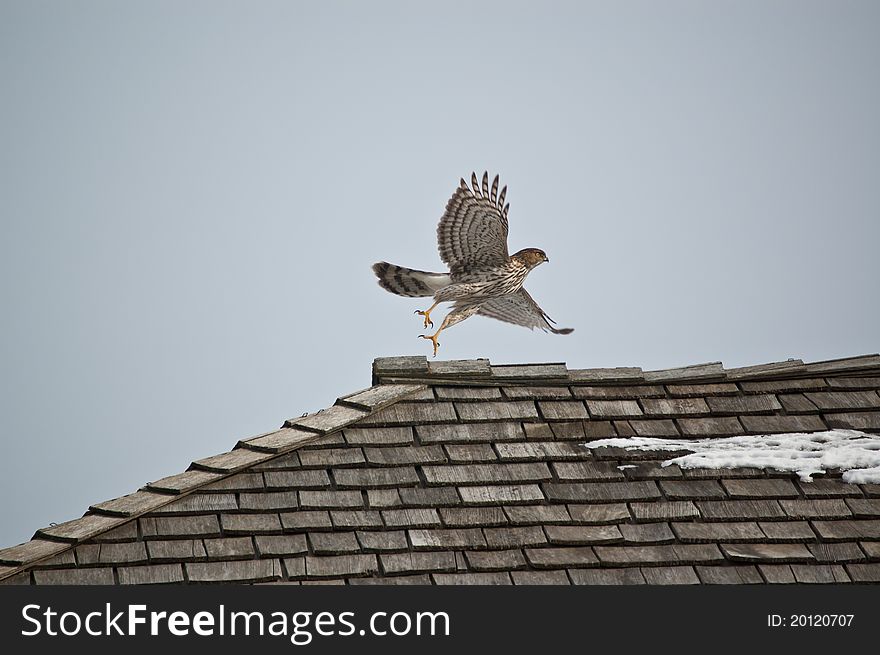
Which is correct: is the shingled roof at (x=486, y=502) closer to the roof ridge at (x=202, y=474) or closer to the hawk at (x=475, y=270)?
the roof ridge at (x=202, y=474)

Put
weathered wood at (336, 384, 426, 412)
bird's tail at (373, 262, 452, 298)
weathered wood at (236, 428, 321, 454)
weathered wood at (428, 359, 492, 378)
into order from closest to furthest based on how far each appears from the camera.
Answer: weathered wood at (236, 428, 321, 454) → weathered wood at (336, 384, 426, 412) → weathered wood at (428, 359, 492, 378) → bird's tail at (373, 262, 452, 298)

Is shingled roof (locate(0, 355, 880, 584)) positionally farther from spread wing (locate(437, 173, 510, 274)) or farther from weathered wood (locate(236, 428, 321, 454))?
spread wing (locate(437, 173, 510, 274))

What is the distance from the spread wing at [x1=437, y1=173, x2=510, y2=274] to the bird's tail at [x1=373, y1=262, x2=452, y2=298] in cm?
14

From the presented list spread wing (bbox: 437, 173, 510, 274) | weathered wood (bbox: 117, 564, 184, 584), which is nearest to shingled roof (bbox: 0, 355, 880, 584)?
weathered wood (bbox: 117, 564, 184, 584)

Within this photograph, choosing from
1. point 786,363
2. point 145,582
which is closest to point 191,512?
point 145,582

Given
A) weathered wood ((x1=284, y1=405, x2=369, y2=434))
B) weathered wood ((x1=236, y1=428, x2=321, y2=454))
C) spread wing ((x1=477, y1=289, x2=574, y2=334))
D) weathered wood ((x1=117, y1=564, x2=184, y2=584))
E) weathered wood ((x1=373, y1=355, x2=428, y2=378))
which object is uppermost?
spread wing ((x1=477, y1=289, x2=574, y2=334))

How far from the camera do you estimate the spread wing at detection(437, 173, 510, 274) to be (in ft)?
24.2

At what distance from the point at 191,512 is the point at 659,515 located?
1.92m

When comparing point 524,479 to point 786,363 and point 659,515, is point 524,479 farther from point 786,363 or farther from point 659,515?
point 786,363

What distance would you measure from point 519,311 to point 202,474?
133 inches

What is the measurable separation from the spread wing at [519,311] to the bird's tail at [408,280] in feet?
1.10

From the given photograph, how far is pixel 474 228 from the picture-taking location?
24.7 ft

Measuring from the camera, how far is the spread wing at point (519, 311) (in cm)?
786

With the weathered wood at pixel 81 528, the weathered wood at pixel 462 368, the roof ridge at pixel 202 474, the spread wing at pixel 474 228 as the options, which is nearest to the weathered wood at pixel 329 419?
the roof ridge at pixel 202 474
